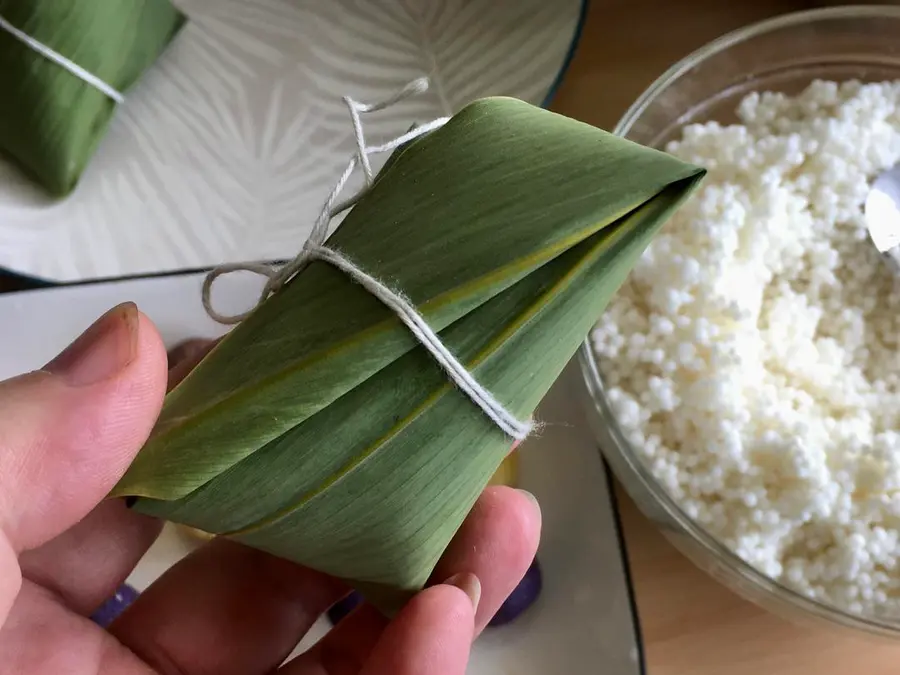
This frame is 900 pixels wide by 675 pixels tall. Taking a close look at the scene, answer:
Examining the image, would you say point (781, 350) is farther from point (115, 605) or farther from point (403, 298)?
point (115, 605)

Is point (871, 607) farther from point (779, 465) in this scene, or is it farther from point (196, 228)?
point (196, 228)

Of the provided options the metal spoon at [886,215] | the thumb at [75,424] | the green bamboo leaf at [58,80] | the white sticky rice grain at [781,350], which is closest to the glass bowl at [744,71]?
the white sticky rice grain at [781,350]

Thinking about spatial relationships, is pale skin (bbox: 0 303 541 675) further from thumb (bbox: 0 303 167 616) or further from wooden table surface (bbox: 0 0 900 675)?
wooden table surface (bbox: 0 0 900 675)

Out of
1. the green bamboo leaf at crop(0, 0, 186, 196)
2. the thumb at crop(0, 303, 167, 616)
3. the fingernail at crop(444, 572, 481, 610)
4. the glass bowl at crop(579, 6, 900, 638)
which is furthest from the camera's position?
the green bamboo leaf at crop(0, 0, 186, 196)

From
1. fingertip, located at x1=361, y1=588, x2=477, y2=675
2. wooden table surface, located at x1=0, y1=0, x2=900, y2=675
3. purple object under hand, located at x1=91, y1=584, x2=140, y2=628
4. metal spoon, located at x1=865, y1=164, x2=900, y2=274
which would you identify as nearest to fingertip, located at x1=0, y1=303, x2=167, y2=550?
fingertip, located at x1=361, y1=588, x2=477, y2=675

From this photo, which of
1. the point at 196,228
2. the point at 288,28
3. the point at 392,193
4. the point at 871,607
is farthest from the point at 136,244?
the point at 871,607

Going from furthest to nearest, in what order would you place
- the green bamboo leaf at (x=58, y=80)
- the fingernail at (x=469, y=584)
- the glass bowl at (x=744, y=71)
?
1. the green bamboo leaf at (x=58, y=80)
2. the glass bowl at (x=744, y=71)
3. the fingernail at (x=469, y=584)

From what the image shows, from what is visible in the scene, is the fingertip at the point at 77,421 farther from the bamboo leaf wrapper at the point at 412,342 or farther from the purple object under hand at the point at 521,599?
the purple object under hand at the point at 521,599
